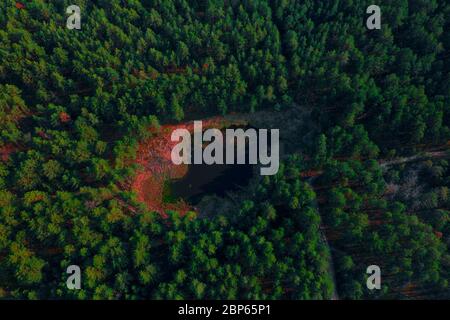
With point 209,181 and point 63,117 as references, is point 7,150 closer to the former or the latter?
point 63,117

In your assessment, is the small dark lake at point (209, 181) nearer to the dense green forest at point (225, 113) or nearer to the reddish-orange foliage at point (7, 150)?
the dense green forest at point (225, 113)

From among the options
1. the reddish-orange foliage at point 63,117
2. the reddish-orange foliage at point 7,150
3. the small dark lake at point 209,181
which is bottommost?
the small dark lake at point 209,181

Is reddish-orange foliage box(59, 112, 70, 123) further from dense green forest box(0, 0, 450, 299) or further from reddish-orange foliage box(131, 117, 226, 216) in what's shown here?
reddish-orange foliage box(131, 117, 226, 216)

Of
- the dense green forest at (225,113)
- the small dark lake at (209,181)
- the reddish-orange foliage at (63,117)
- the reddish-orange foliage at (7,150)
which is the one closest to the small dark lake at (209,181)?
the small dark lake at (209,181)

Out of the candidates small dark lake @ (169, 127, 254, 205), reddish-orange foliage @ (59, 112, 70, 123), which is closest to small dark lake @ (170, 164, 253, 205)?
small dark lake @ (169, 127, 254, 205)

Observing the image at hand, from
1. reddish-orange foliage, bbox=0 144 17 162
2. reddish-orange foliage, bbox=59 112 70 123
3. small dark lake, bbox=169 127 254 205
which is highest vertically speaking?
reddish-orange foliage, bbox=59 112 70 123

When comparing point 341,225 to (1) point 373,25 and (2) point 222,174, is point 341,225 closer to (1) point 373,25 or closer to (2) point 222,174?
(2) point 222,174
